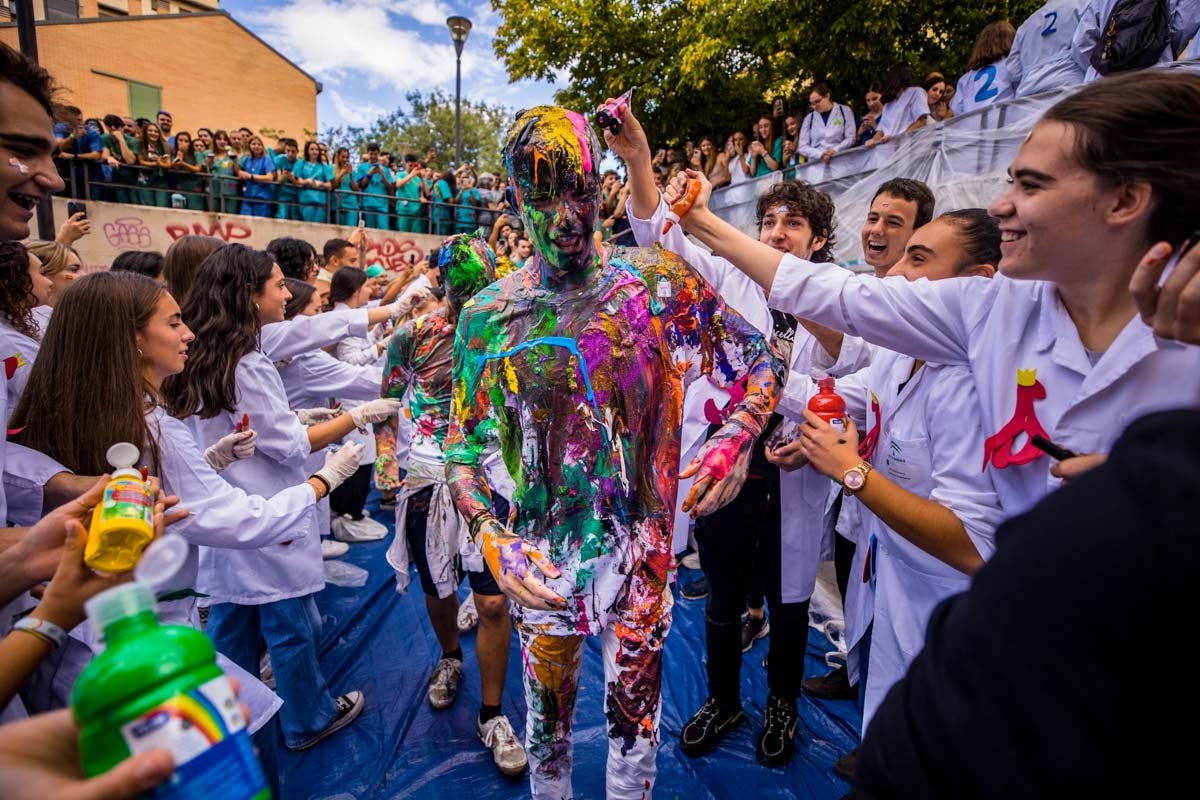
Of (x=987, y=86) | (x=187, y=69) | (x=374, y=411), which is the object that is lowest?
(x=374, y=411)

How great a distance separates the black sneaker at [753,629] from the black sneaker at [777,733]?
2.71ft

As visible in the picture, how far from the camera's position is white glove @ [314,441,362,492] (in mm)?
2378

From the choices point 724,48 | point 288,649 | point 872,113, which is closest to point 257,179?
point 724,48

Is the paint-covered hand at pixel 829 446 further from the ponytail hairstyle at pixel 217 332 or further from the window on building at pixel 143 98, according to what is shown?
the window on building at pixel 143 98

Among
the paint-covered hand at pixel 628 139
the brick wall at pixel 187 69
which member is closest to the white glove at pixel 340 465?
the paint-covered hand at pixel 628 139

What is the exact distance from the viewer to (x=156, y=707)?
69cm

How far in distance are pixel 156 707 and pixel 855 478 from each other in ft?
5.14

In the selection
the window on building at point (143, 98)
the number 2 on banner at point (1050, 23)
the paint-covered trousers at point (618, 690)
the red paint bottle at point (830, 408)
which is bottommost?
the paint-covered trousers at point (618, 690)

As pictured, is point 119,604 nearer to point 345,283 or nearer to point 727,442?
point 727,442

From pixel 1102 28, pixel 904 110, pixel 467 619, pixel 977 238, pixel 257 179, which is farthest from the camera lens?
pixel 257 179

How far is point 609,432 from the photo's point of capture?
165 cm

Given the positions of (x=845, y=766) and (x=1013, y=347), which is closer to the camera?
(x=1013, y=347)

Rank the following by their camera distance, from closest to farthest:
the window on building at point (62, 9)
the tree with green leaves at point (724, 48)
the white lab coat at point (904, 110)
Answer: the white lab coat at point (904, 110) < the tree with green leaves at point (724, 48) < the window on building at point (62, 9)

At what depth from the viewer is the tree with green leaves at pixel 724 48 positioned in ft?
32.1
